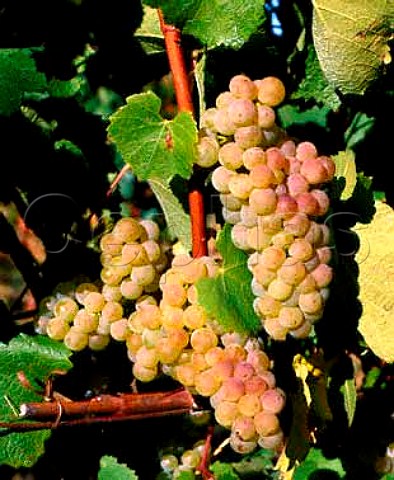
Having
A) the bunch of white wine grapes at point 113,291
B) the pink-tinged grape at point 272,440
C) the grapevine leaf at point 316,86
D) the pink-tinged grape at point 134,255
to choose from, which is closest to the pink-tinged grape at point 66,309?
the bunch of white wine grapes at point 113,291

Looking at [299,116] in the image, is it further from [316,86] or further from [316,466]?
[316,466]

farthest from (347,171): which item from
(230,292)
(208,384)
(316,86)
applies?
(208,384)

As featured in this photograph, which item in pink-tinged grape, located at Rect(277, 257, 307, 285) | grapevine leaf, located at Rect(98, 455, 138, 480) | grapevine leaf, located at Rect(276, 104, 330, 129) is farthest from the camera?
grapevine leaf, located at Rect(276, 104, 330, 129)

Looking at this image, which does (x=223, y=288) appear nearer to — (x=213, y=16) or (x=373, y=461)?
(x=213, y=16)

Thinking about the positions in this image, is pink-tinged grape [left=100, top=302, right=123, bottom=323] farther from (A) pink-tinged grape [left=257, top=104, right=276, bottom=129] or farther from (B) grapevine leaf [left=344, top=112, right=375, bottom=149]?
(B) grapevine leaf [left=344, top=112, right=375, bottom=149]

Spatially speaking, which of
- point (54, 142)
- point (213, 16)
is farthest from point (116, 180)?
point (213, 16)

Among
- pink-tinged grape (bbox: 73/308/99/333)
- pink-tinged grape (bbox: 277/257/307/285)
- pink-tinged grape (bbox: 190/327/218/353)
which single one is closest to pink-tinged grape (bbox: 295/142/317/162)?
pink-tinged grape (bbox: 277/257/307/285)
